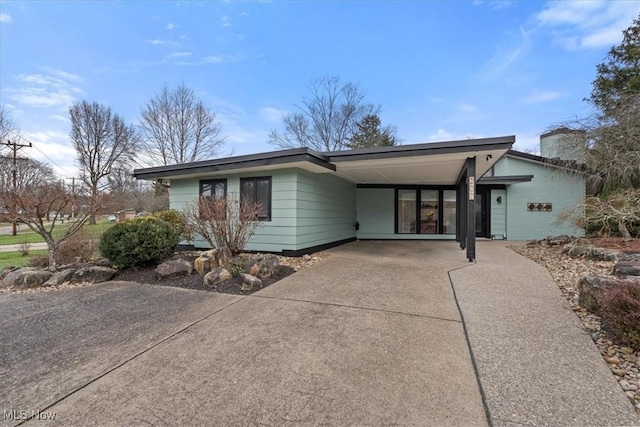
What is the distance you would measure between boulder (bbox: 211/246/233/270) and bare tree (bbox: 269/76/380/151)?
1804 cm

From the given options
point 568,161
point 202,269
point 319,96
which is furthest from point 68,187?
point 319,96

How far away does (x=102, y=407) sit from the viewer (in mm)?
1905

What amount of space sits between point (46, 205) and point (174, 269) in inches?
111

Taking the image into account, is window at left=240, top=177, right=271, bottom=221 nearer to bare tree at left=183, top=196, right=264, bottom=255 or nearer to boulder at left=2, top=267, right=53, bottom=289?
bare tree at left=183, top=196, right=264, bottom=255

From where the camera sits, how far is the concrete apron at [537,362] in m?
1.84

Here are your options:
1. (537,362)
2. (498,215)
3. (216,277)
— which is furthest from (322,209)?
(498,215)

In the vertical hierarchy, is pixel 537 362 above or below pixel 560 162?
below

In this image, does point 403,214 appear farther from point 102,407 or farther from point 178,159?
point 178,159

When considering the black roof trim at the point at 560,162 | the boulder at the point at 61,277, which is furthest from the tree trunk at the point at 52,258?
the black roof trim at the point at 560,162

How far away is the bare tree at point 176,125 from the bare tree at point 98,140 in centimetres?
320

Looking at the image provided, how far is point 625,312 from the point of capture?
103 inches

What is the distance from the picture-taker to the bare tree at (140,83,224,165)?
21.9m

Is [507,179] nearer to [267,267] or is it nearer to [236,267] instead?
[267,267]

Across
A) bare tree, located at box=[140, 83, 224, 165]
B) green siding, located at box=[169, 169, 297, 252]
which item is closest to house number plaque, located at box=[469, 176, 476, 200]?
green siding, located at box=[169, 169, 297, 252]
